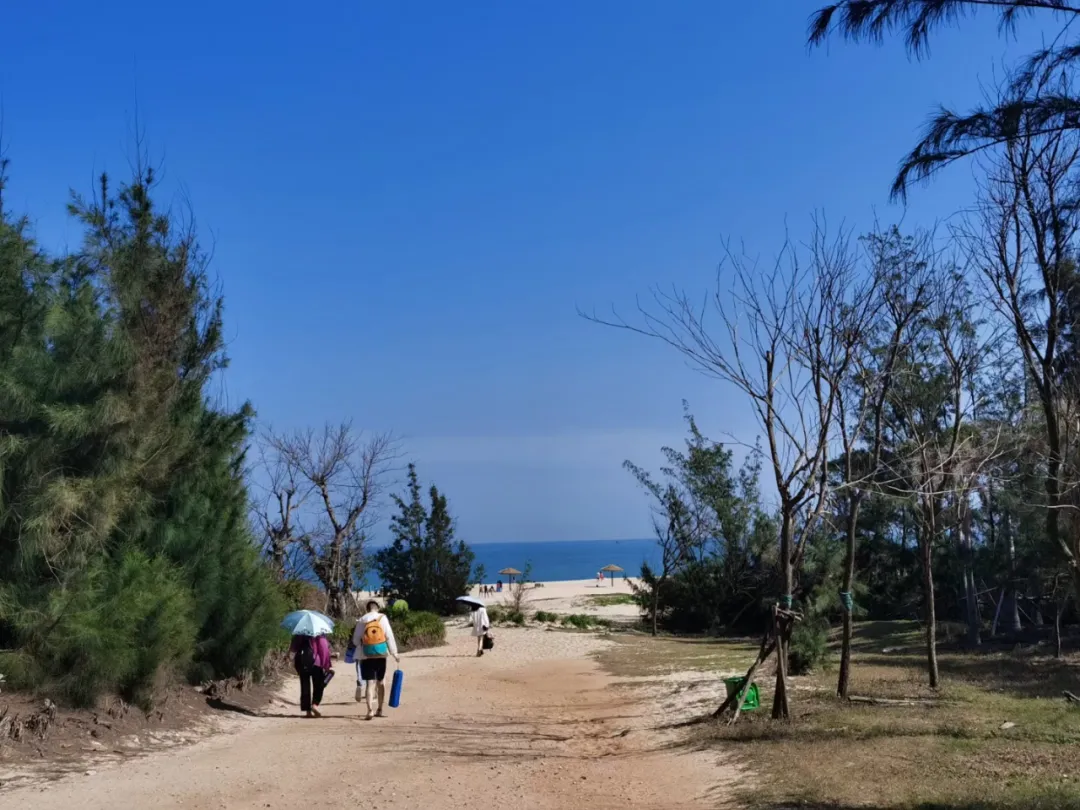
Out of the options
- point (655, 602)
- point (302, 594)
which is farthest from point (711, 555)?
point (302, 594)

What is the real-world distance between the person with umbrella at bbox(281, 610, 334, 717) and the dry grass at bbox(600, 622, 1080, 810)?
17.8 ft

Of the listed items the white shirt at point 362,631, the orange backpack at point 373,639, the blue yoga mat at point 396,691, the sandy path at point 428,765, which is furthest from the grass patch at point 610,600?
the orange backpack at point 373,639

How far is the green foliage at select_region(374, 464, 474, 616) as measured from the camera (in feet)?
112

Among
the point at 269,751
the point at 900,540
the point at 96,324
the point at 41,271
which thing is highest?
the point at 41,271

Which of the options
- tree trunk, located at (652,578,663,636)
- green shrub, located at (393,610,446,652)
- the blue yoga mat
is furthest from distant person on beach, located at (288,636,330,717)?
tree trunk, located at (652,578,663,636)

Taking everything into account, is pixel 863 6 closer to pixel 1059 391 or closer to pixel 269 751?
pixel 1059 391

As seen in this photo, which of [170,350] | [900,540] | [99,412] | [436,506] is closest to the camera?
[99,412]

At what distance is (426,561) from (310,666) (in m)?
21.2

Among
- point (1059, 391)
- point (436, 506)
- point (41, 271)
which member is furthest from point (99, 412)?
point (436, 506)

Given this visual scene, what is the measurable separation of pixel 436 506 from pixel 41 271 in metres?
23.9

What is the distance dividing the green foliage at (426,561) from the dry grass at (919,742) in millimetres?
18857

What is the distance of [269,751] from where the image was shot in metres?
10.3

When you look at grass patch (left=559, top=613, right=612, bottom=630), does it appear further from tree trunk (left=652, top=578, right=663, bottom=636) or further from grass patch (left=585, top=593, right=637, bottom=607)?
grass patch (left=585, top=593, right=637, bottom=607)

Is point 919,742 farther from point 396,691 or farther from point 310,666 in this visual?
point 310,666
